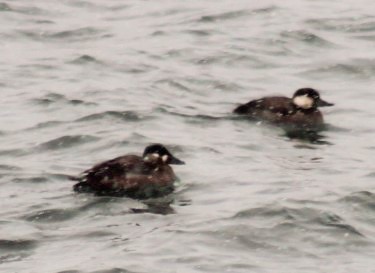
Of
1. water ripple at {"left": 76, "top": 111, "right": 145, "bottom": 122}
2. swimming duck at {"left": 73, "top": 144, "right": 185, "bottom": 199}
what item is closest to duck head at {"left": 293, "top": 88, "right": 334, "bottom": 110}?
water ripple at {"left": 76, "top": 111, "right": 145, "bottom": 122}

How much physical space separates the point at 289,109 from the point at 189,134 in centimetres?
175

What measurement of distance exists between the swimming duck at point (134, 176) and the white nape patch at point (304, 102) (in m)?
3.58

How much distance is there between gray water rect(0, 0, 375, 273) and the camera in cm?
1630

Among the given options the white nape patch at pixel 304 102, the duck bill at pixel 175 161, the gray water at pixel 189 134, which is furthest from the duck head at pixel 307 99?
the duck bill at pixel 175 161

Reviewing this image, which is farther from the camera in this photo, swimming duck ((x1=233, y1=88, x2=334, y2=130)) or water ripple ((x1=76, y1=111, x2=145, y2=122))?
water ripple ((x1=76, y1=111, x2=145, y2=122))

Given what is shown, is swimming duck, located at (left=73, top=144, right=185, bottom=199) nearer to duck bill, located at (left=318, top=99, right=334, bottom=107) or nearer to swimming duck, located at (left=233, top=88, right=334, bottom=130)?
swimming duck, located at (left=233, top=88, right=334, bottom=130)

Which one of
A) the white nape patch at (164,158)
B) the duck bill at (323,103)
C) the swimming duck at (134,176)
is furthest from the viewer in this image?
the duck bill at (323,103)

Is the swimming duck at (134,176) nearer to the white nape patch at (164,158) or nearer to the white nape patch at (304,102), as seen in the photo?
the white nape patch at (164,158)

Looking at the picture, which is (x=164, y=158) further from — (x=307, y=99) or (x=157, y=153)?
(x=307, y=99)

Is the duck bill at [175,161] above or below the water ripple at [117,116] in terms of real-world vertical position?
above

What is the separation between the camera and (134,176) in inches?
727

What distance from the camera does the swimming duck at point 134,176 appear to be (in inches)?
712

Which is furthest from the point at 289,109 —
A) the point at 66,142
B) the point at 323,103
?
the point at 66,142

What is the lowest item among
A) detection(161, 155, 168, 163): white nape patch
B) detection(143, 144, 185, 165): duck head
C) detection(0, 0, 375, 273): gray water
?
detection(0, 0, 375, 273): gray water
